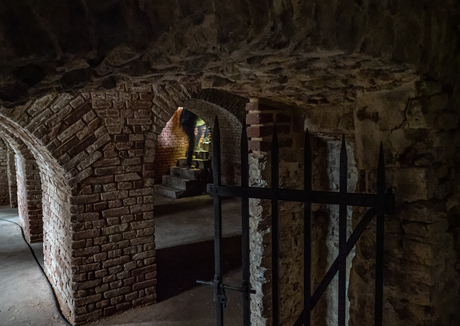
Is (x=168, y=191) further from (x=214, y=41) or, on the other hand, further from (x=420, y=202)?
(x=214, y=41)

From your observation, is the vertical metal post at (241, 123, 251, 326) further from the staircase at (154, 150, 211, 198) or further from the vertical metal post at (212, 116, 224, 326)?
the staircase at (154, 150, 211, 198)

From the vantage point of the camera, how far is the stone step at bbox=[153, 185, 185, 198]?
1042 cm

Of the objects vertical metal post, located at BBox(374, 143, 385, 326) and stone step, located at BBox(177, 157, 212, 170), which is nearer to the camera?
vertical metal post, located at BBox(374, 143, 385, 326)

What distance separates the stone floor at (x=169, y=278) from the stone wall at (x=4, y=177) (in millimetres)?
2162

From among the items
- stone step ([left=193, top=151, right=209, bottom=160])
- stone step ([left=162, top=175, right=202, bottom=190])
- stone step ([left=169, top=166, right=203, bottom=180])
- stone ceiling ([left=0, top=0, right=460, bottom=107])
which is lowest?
stone step ([left=162, top=175, right=202, bottom=190])

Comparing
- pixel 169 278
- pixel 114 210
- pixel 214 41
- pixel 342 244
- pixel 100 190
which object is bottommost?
pixel 169 278

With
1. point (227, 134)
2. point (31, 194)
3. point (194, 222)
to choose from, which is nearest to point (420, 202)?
point (194, 222)

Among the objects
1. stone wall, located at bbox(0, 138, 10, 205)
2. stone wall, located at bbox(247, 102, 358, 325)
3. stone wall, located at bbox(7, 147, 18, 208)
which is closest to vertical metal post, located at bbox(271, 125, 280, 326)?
stone wall, located at bbox(247, 102, 358, 325)

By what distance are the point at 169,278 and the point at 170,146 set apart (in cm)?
768

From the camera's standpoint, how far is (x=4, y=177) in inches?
389

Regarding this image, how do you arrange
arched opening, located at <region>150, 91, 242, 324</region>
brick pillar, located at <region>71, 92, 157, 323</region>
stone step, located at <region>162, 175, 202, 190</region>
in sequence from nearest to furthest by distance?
brick pillar, located at <region>71, 92, 157, 323</region> < arched opening, located at <region>150, 91, 242, 324</region> < stone step, located at <region>162, 175, 202, 190</region>

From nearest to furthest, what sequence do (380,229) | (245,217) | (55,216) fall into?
(380,229) < (245,217) < (55,216)

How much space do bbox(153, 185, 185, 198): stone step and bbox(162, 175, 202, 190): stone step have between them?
18cm

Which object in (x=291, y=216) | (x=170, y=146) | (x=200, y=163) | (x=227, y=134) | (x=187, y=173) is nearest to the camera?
(x=291, y=216)
